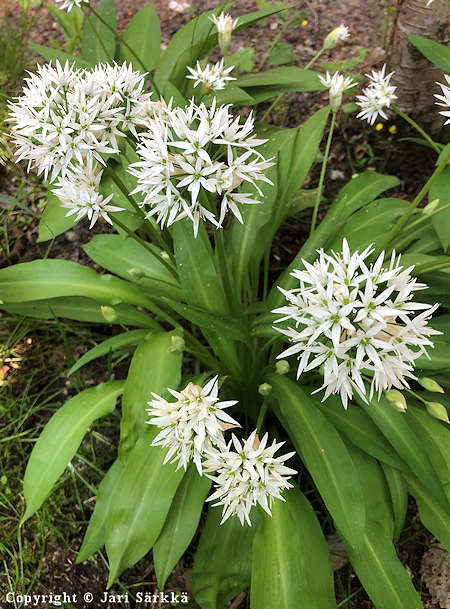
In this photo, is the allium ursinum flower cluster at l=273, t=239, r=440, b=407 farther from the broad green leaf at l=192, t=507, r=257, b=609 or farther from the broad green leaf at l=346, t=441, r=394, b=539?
the broad green leaf at l=192, t=507, r=257, b=609

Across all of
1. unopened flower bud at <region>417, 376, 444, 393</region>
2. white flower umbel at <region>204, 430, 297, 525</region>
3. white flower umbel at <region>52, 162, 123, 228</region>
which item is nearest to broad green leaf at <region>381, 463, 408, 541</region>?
unopened flower bud at <region>417, 376, 444, 393</region>

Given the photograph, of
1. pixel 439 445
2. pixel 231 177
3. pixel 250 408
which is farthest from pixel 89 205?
pixel 439 445

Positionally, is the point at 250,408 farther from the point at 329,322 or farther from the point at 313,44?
the point at 313,44

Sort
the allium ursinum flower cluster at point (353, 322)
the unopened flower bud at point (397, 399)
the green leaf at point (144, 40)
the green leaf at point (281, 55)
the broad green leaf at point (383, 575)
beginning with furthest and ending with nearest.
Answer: the green leaf at point (281, 55) → the green leaf at point (144, 40) → the broad green leaf at point (383, 575) → the unopened flower bud at point (397, 399) → the allium ursinum flower cluster at point (353, 322)

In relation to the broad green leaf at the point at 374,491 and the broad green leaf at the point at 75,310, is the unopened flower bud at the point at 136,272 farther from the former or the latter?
the broad green leaf at the point at 374,491

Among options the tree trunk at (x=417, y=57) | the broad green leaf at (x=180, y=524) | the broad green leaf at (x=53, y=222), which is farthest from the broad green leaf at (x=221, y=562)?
the tree trunk at (x=417, y=57)
